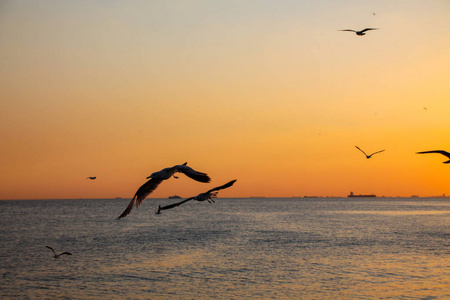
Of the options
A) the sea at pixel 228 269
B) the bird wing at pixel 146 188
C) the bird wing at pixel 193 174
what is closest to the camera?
the bird wing at pixel 193 174

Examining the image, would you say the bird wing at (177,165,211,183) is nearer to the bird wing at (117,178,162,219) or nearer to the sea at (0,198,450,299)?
the bird wing at (117,178,162,219)

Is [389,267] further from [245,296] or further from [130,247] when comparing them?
[130,247]

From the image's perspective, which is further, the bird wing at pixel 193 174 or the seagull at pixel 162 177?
the seagull at pixel 162 177

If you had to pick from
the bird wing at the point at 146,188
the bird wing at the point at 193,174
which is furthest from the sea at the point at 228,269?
the bird wing at the point at 193,174

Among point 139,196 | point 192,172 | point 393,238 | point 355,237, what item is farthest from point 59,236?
point 192,172

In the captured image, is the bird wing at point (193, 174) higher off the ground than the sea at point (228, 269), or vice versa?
the bird wing at point (193, 174)

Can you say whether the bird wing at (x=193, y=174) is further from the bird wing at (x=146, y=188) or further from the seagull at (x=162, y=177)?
the bird wing at (x=146, y=188)

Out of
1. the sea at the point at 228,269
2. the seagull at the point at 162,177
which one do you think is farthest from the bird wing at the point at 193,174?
the sea at the point at 228,269

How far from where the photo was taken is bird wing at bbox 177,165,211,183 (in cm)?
1291

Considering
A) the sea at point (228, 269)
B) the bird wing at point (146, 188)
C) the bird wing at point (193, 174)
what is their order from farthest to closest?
1. the sea at point (228, 269)
2. the bird wing at point (146, 188)
3. the bird wing at point (193, 174)

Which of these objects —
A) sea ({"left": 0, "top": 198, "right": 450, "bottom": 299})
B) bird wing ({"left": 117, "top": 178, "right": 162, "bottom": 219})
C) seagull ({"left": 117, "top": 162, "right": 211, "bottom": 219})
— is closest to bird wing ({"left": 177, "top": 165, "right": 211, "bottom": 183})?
seagull ({"left": 117, "top": 162, "right": 211, "bottom": 219})

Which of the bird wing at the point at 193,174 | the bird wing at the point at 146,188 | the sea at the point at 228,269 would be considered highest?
the bird wing at the point at 193,174

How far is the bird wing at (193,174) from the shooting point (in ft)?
42.4

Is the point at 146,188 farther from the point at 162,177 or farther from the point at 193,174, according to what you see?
the point at 193,174
